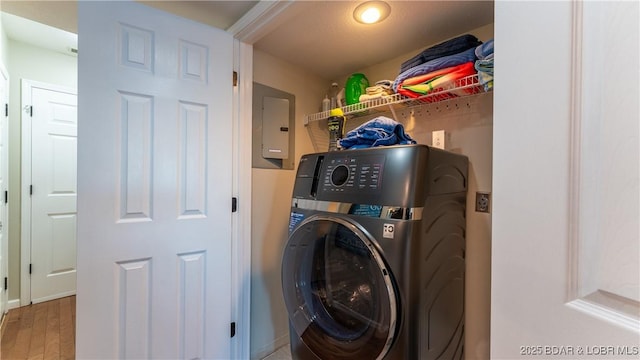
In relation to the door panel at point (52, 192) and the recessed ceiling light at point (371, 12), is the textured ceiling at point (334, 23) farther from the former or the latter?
the door panel at point (52, 192)

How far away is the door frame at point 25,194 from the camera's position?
2.36 meters

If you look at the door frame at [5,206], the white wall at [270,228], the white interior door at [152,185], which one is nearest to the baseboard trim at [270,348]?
the white wall at [270,228]

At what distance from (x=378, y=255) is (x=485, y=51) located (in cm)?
95

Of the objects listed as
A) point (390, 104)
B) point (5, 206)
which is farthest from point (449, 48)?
point (5, 206)

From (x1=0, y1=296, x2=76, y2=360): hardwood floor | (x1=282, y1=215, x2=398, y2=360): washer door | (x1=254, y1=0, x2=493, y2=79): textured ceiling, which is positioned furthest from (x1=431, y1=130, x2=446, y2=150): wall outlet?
(x1=0, y1=296, x2=76, y2=360): hardwood floor

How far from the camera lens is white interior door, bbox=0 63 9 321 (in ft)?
6.69

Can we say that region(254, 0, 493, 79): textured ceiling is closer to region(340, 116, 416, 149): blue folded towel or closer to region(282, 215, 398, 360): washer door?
region(340, 116, 416, 149): blue folded towel

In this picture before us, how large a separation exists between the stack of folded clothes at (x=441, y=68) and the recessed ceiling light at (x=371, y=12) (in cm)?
28

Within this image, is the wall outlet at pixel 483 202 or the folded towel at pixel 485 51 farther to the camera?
the wall outlet at pixel 483 202

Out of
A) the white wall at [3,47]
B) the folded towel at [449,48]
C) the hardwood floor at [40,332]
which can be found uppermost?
the white wall at [3,47]

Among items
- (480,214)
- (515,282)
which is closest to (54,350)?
(515,282)

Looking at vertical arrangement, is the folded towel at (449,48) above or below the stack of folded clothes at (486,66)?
above

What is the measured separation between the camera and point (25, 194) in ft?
7.79

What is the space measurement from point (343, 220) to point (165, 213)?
88cm
